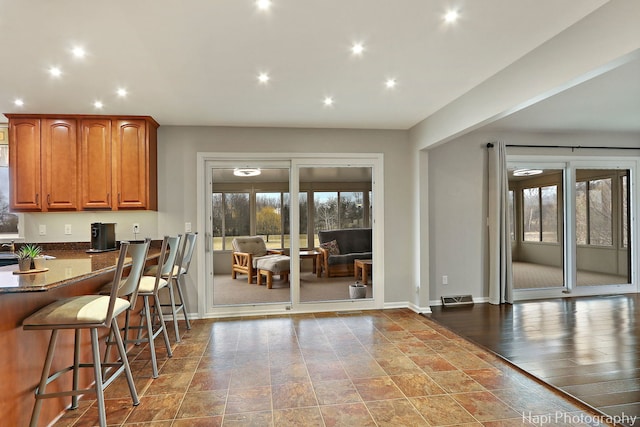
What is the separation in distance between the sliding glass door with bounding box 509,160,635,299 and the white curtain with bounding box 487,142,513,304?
0.39 meters

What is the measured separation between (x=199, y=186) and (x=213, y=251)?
87cm

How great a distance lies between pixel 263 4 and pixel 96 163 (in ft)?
10.6

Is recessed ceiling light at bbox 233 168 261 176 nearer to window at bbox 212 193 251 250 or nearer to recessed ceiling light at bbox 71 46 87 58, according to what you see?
window at bbox 212 193 251 250

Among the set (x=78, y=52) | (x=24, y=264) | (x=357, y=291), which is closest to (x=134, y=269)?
(x=24, y=264)

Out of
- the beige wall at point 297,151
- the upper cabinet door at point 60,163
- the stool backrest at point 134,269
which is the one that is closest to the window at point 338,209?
the beige wall at point 297,151

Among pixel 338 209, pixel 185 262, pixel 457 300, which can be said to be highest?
pixel 338 209

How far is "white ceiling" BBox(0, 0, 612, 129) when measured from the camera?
221 centimetres

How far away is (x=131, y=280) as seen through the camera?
259 cm

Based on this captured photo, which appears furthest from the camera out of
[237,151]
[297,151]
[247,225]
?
[247,225]

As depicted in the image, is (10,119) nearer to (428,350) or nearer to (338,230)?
(338,230)

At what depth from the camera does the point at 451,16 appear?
229cm

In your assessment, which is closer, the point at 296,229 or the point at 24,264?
the point at 24,264

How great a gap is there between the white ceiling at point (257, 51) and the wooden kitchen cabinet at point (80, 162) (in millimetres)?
225

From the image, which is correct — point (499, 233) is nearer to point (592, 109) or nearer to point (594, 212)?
point (592, 109)
